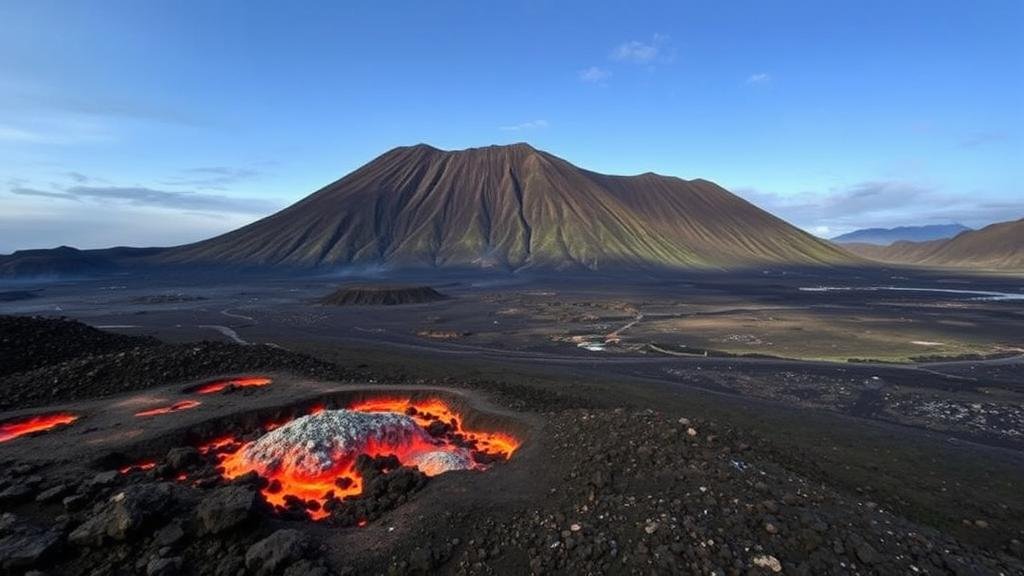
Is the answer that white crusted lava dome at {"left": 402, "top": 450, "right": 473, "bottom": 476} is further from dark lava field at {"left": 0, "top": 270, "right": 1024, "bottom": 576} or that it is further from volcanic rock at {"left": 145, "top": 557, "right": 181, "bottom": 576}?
volcanic rock at {"left": 145, "top": 557, "right": 181, "bottom": 576}

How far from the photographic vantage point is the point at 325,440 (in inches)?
681

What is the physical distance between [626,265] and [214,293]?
111m

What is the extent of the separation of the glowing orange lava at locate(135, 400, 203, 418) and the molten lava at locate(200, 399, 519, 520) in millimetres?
3946

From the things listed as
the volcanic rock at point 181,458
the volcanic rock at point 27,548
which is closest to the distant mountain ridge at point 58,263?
the volcanic rock at point 181,458

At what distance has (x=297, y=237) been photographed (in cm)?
18800

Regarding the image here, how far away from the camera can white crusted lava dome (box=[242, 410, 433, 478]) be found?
1656 cm

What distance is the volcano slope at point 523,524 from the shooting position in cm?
1102

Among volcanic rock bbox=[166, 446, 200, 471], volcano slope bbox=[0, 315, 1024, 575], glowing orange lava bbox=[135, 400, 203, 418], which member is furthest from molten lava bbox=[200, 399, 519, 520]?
glowing orange lava bbox=[135, 400, 203, 418]

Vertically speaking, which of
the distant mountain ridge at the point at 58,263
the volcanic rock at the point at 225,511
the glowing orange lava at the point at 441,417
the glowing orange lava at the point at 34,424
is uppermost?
the distant mountain ridge at the point at 58,263

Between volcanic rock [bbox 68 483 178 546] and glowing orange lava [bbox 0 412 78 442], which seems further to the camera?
glowing orange lava [bbox 0 412 78 442]

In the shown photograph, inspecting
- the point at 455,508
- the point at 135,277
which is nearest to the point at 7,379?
the point at 455,508

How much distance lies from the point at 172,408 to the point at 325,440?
33.0ft

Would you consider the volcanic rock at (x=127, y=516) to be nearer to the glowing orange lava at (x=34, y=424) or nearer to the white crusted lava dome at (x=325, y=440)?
the white crusted lava dome at (x=325, y=440)

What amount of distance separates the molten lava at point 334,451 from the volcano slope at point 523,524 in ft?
3.75
